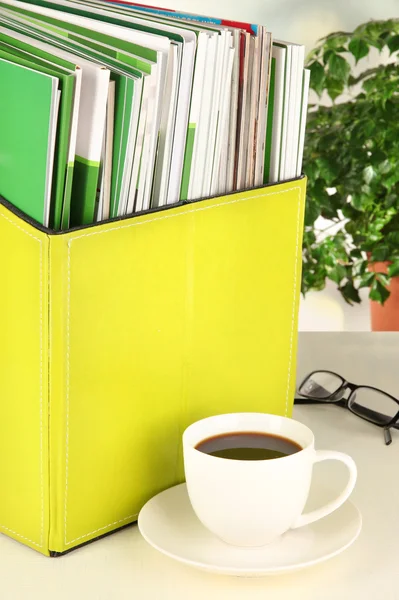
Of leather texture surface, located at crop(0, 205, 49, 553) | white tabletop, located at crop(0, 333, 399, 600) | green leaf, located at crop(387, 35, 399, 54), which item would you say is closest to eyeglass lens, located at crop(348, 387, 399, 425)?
white tabletop, located at crop(0, 333, 399, 600)

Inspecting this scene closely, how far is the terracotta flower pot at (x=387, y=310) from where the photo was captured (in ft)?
6.92

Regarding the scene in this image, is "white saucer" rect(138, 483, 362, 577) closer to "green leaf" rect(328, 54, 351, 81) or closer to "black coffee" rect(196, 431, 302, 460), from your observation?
"black coffee" rect(196, 431, 302, 460)

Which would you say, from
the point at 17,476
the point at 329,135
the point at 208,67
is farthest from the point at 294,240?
the point at 329,135

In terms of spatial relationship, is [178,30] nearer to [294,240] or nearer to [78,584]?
[294,240]

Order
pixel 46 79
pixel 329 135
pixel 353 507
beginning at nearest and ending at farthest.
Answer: pixel 46 79
pixel 353 507
pixel 329 135

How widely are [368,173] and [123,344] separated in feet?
4.74

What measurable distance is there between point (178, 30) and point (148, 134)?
0.08 m

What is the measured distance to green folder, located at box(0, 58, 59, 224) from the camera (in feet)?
1.70

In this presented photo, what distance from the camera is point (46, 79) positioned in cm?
51

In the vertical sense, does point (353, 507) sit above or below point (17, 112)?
below

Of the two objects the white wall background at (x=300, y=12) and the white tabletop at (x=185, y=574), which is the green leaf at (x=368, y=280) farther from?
the white tabletop at (x=185, y=574)

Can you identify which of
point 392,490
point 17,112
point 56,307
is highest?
point 17,112

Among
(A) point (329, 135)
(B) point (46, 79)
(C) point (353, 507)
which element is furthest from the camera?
(A) point (329, 135)

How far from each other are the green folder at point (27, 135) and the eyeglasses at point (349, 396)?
426mm
